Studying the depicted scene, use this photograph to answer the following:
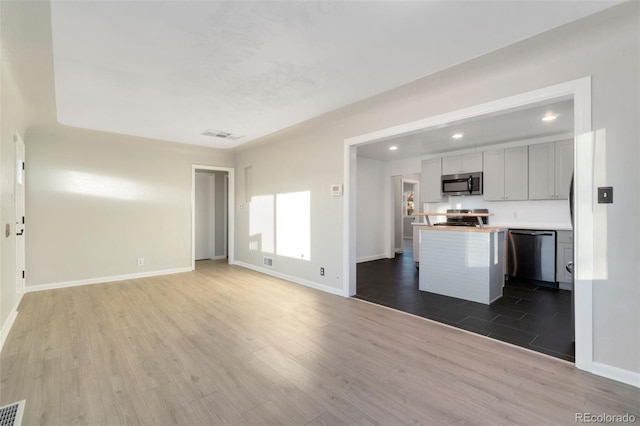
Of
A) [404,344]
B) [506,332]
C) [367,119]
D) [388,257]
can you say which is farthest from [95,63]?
[388,257]

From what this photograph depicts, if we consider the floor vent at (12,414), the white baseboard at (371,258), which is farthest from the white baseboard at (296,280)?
the floor vent at (12,414)

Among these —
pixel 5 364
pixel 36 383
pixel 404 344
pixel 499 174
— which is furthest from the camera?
pixel 499 174

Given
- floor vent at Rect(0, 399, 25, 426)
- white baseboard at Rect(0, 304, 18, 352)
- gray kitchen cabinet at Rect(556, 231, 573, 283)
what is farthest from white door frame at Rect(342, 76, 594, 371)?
white baseboard at Rect(0, 304, 18, 352)

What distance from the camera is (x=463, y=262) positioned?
12.9 feet

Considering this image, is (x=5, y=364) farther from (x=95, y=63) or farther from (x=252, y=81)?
(x=252, y=81)

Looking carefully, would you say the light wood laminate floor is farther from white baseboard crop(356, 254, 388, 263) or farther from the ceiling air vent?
white baseboard crop(356, 254, 388, 263)

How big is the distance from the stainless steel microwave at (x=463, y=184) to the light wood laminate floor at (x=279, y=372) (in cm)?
351

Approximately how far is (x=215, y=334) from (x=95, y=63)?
106 inches

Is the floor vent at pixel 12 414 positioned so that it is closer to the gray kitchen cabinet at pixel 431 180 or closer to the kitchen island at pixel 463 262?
the kitchen island at pixel 463 262

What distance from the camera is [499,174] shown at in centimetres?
546

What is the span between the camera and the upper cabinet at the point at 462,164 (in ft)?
18.8

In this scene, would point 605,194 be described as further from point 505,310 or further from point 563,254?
point 563,254

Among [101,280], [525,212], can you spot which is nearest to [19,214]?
[101,280]

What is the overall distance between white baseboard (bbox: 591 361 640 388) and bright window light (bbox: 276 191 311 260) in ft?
11.4
